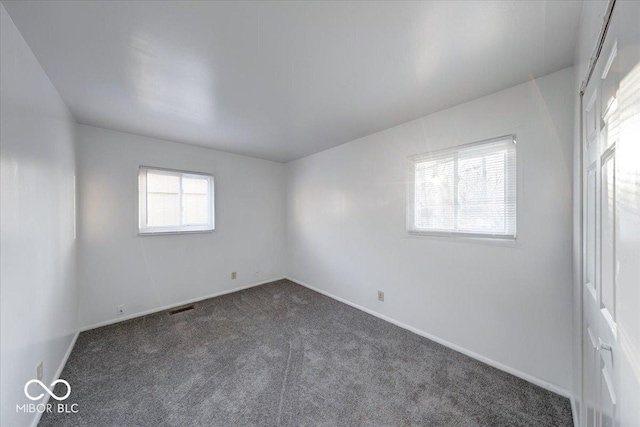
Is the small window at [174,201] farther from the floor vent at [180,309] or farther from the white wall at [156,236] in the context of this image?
the floor vent at [180,309]

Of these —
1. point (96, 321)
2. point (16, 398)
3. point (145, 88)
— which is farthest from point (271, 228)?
point (16, 398)

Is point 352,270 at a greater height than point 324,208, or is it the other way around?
point 324,208

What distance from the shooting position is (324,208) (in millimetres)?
3869

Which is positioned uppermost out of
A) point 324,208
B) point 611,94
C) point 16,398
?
point 611,94

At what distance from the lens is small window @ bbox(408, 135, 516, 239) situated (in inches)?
79.1

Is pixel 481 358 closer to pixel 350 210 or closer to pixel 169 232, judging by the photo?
pixel 350 210

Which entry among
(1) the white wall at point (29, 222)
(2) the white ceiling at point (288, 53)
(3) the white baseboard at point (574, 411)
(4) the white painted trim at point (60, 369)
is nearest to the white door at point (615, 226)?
(3) the white baseboard at point (574, 411)

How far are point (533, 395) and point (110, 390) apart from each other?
3247mm

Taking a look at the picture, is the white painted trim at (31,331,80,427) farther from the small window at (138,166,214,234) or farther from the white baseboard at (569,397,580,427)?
the white baseboard at (569,397,580,427)

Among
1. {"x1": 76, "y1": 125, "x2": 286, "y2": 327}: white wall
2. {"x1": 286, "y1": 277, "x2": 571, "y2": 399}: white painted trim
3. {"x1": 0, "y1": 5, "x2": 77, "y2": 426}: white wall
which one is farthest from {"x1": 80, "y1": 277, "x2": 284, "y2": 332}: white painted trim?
{"x1": 286, "y1": 277, "x2": 571, "y2": 399}: white painted trim

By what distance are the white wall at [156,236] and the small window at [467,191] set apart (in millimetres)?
2838

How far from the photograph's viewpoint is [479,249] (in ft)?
7.05

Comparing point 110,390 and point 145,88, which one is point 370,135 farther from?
point 110,390

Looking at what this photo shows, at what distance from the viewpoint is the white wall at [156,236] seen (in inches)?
110
